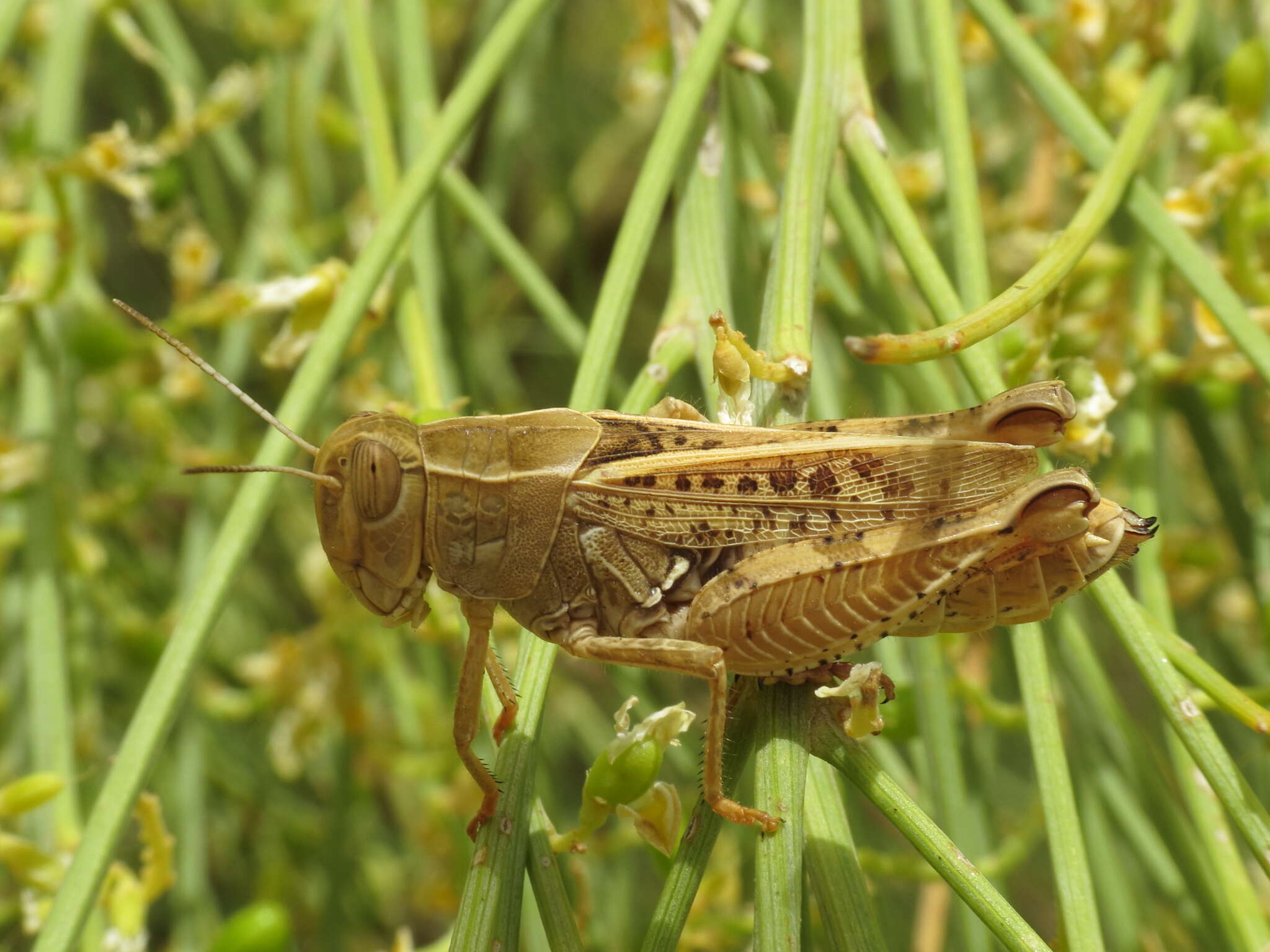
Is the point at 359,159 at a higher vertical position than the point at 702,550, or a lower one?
higher

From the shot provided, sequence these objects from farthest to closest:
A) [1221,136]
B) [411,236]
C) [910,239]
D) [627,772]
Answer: [411,236] → [1221,136] → [910,239] → [627,772]

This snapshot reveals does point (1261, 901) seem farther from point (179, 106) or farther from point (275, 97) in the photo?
point (275, 97)

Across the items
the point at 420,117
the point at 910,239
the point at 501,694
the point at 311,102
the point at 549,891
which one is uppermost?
the point at 311,102

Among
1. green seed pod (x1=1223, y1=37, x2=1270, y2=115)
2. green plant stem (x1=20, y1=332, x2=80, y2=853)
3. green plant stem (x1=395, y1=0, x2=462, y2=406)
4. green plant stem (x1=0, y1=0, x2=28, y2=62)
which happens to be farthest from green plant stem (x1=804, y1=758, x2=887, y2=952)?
green plant stem (x1=0, y1=0, x2=28, y2=62)

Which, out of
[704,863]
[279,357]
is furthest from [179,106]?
[704,863]

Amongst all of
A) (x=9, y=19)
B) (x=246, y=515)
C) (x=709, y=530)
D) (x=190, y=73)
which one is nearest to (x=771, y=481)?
(x=709, y=530)

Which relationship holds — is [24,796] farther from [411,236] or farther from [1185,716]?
[1185,716]

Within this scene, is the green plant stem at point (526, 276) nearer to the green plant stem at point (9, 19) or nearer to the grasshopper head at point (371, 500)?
the grasshopper head at point (371, 500)
